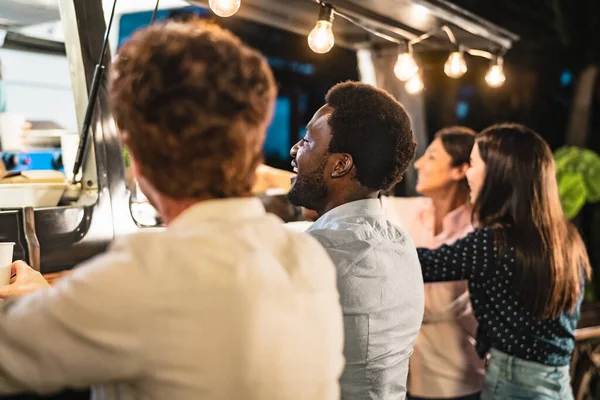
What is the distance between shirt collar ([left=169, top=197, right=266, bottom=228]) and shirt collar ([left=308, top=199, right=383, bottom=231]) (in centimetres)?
66

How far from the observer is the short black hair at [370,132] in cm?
176

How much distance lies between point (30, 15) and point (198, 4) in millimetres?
792

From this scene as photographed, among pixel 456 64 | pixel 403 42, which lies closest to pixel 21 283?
pixel 403 42

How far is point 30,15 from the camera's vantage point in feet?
9.00

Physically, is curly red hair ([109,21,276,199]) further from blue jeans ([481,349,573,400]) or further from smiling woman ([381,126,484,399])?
smiling woman ([381,126,484,399])

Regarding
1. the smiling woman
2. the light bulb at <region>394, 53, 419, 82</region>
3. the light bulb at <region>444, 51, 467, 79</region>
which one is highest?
the light bulb at <region>444, 51, 467, 79</region>

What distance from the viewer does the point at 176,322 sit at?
3.05 feet

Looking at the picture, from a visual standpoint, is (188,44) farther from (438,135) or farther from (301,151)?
(438,135)

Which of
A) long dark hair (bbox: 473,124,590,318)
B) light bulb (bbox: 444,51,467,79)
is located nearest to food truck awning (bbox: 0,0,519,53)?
light bulb (bbox: 444,51,467,79)

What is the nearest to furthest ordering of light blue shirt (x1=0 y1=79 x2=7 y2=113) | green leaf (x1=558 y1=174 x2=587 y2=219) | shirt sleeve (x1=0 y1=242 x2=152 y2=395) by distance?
1. shirt sleeve (x1=0 y1=242 x2=152 y2=395)
2. light blue shirt (x1=0 y1=79 x2=7 y2=113)
3. green leaf (x1=558 y1=174 x2=587 y2=219)

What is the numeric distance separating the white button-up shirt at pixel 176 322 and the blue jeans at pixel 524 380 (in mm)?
1702

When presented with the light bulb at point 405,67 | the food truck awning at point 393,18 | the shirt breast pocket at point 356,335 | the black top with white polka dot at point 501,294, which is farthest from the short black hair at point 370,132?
the light bulb at point 405,67

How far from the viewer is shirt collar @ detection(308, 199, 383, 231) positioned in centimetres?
172

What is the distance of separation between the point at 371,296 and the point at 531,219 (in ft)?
3.85
